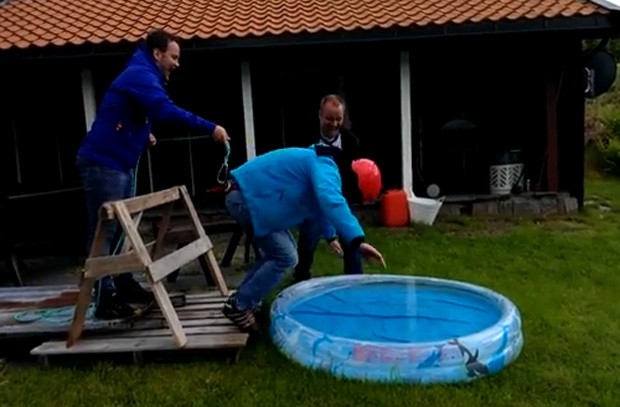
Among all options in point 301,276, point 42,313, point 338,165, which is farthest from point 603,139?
point 42,313

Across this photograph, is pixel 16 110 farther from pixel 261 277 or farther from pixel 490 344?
pixel 490 344

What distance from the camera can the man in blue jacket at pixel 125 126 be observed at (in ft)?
12.2

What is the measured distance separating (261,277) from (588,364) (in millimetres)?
1823

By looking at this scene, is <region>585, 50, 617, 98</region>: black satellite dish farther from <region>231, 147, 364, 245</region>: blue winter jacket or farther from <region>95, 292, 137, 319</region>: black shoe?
<region>95, 292, 137, 319</region>: black shoe

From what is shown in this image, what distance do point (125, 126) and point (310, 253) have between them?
1.79 metres

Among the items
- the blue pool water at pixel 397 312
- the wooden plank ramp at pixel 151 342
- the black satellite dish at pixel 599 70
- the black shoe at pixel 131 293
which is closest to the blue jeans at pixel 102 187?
the black shoe at pixel 131 293

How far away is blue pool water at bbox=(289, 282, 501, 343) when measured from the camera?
3.74 meters

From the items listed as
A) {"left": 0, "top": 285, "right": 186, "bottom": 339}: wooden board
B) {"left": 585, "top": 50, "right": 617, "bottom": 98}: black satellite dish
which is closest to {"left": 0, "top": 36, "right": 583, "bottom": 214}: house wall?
{"left": 585, "top": 50, "right": 617, "bottom": 98}: black satellite dish

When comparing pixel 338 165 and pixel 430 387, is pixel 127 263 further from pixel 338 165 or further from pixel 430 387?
pixel 430 387

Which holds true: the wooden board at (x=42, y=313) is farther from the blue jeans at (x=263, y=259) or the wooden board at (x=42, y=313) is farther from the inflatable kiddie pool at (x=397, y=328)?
the inflatable kiddie pool at (x=397, y=328)

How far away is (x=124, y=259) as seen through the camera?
352 centimetres

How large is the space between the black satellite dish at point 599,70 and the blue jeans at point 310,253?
5.41 metres

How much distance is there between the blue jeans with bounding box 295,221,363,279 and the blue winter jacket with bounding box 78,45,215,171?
1.33 m

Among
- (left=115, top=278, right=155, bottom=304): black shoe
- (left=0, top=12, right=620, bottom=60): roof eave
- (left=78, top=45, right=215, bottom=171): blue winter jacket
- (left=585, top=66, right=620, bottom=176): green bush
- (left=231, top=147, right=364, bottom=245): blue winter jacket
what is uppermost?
(left=0, top=12, right=620, bottom=60): roof eave
